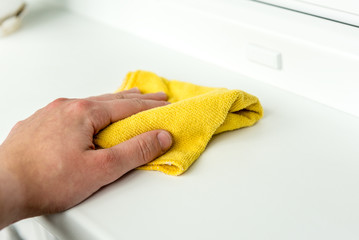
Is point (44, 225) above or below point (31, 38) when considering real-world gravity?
below

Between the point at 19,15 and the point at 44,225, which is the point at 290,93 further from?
the point at 19,15

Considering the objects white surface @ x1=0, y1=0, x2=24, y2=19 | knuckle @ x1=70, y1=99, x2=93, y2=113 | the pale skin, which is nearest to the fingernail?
the pale skin

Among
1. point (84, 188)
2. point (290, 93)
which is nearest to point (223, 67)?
point (290, 93)

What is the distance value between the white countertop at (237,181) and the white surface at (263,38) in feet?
0.08

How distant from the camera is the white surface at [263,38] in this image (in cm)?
78

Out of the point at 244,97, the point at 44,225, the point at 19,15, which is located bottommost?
the point at 44,225

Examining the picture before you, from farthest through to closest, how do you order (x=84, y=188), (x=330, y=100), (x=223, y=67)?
(x=223, y=67), (x=330, y=100), (x=84, y=188)

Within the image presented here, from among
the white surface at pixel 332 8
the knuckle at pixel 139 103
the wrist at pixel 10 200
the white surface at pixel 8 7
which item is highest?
the white surface at pixel 8 7

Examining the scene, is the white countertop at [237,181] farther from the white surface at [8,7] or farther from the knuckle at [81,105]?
the white surface at [8,7]

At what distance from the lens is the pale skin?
0.65 meters

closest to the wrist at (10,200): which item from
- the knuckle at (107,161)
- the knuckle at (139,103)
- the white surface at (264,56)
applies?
the knuckle at (107,161)

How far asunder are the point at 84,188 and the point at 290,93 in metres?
0.40

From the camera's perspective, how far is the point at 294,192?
673 mm

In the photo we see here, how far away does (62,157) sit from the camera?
674 millimetres
